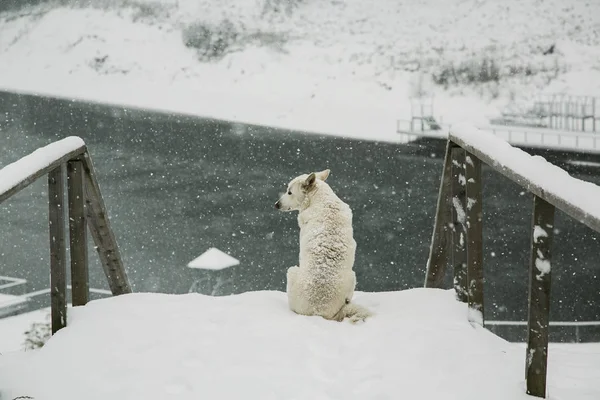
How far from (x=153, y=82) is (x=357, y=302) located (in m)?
29.8

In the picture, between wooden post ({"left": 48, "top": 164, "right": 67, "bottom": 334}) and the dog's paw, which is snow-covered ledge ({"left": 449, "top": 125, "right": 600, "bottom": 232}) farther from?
wooden post ({"left": 48, "top": 164, "right": 67, "bottom": 334})

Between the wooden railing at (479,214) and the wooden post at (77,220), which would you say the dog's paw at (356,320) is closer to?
the wooden railing at (479,214)

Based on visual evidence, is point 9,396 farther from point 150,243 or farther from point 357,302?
point 150,243

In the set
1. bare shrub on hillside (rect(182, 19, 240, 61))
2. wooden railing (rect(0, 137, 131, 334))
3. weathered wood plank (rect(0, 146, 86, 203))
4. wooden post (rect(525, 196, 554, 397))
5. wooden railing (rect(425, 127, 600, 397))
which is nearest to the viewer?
wooden railing (rect(425, 127, 600, 397))

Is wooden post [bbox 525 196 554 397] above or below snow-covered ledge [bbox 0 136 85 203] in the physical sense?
below

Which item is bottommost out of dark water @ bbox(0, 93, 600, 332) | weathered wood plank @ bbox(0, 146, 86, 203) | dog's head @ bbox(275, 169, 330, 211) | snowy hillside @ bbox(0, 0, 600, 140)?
dark water @ bbox(0, 93, 600, 332)

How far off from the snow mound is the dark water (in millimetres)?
12346

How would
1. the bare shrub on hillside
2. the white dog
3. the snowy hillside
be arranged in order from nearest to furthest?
the white dog < the snowy hillside < the bare shrub on hillside

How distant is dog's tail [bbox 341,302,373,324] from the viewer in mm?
3141

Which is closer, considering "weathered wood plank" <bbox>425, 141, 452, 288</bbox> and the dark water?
"weathered wood plank" <bbox>425, 141, 452, 288</bbox>

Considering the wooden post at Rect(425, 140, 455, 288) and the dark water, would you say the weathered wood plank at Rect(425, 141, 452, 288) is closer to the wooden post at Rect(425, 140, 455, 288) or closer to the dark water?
the wooden post at Rect(425, 140, 455, 288)

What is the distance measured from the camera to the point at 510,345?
2707 mm

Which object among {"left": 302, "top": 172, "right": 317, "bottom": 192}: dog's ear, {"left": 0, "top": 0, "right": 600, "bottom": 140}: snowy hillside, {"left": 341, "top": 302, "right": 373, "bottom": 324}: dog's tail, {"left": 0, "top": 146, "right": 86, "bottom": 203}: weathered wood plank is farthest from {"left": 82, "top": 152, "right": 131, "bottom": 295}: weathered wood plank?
{"left": 0, "top": 0, "right": 600, "bottom": 140}: snowy hillside

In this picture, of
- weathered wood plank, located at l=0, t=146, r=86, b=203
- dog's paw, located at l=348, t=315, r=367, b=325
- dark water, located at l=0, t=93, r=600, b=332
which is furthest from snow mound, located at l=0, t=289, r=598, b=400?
dark water, located at l=0, t=93, r=600, b=332
